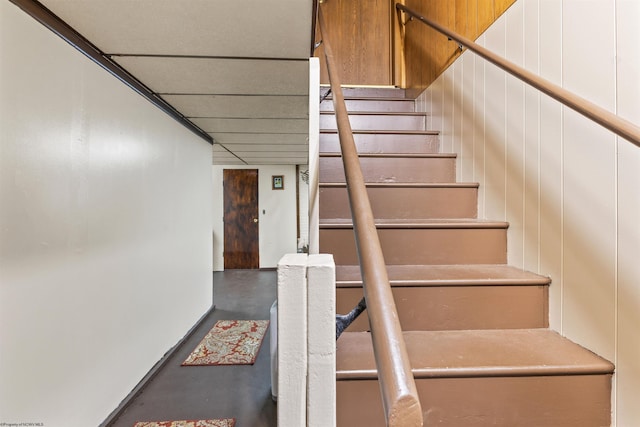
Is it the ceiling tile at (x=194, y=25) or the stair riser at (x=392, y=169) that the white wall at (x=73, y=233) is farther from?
the stair riser at (x=392, y=169)

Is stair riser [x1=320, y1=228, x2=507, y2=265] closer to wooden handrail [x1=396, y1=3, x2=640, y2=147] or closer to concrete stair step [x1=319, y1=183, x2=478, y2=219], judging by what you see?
concrete stair step [x1=319, y1=183, x2=478, y2=219]

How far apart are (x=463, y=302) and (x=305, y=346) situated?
911mm

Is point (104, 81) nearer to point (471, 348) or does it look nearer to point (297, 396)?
point (297, 396)

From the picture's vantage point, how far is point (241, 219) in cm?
579

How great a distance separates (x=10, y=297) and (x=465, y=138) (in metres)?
2.25

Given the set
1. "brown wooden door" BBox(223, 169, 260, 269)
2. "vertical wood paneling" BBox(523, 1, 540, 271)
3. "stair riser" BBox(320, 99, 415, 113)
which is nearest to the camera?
"vertical wood paneling" BBox(523, 1, 540, 271)

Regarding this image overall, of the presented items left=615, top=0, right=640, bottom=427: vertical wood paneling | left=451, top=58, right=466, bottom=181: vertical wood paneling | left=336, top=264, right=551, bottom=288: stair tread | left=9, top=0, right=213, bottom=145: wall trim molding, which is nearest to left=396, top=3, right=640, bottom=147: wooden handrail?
left=615, top=0, right=640, bottom=427: vertical wood paneling

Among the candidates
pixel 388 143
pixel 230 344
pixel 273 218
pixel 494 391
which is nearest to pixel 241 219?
pixel 273 218

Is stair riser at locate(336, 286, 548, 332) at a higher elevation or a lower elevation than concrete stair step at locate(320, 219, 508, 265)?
lower

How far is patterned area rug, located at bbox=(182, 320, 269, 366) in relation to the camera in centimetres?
240

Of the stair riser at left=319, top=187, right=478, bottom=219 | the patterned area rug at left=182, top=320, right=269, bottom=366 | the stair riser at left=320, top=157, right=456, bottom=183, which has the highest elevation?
the stair riser at left=320, top=157, right=456, bottom=183

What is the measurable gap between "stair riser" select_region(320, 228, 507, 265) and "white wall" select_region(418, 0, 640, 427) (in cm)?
9

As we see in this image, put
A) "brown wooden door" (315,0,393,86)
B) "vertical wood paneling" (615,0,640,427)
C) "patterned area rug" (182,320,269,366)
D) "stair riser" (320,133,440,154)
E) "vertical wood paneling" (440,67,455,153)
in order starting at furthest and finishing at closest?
"brown wooden door" (315,0,393,86), "patterned area rug" (182,320,269,366), "stair riser" (320,133,440,154), "vertical wood paneling" (440,67,455,153), "vertical wood paneling" (615,0,640,427)

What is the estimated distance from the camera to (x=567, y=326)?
1118 millimetres
